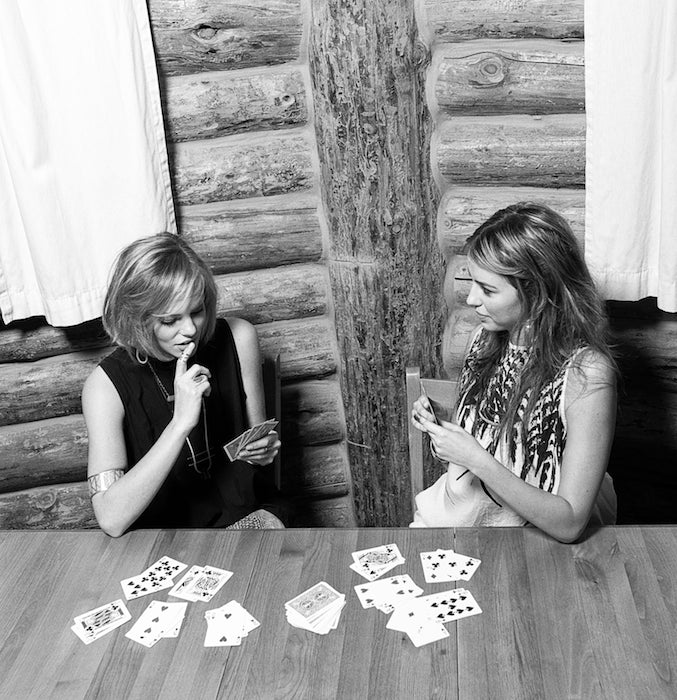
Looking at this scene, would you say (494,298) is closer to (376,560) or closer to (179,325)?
(376,560)

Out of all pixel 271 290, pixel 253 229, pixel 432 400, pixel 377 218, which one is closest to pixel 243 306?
pixel 271 290

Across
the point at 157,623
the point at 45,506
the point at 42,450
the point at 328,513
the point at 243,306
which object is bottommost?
the point at 328,513

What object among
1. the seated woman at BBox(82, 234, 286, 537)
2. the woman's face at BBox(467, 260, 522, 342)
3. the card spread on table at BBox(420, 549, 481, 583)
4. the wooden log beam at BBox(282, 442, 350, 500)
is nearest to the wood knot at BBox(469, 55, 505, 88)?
the woman's face at BBox(467, 260, 522, 342)

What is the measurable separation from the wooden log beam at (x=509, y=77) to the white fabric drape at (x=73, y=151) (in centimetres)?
111

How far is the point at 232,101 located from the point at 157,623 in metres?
2.12

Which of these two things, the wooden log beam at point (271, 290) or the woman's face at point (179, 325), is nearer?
the woman's face at point (179, 325)

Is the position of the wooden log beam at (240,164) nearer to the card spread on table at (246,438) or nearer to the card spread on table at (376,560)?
the card spread on table at (246,438)

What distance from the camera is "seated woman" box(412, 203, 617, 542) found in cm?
251

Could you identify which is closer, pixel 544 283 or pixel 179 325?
pixel 544 283

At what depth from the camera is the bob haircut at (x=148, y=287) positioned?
2.85 meters

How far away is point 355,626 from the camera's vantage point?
7.07 ft

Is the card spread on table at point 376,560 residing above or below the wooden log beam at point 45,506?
above

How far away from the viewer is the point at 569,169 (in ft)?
11.2

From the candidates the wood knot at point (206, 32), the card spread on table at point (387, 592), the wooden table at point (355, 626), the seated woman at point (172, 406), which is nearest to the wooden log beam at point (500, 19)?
the wood knot at point (206, 32)
